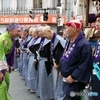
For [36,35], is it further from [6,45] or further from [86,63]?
[86,63]

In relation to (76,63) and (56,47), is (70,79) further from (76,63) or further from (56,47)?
(56,47)

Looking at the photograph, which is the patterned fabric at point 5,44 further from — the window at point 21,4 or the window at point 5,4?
the window at point 5,4

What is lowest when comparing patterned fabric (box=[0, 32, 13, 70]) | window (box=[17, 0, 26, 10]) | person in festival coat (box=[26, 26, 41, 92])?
person in festival coat (box=[26, 26, 41, 92])

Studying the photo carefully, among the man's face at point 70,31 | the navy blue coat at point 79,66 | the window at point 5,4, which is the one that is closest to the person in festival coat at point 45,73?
the man's face at point 70,31

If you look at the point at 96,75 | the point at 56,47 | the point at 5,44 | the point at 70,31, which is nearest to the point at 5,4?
the point at 56,47

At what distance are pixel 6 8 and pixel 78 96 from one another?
29835mm

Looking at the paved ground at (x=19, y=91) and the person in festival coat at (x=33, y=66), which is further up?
the person in festival coat at (x=33, y=66)

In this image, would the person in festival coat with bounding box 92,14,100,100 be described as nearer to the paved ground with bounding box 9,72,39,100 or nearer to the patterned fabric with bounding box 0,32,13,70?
the patterned fabric with bounding box 0,32,13,70

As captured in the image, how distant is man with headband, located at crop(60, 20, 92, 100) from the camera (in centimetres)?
494

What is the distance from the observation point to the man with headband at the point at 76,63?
494cm

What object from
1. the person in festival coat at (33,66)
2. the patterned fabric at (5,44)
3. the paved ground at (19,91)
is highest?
the patterned fabric at (5,44)

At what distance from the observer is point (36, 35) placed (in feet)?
29.5

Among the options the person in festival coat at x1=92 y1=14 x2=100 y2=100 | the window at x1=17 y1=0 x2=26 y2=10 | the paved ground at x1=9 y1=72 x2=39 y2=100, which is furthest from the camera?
the window at x1=17 y1=0 x2=26 y2=10

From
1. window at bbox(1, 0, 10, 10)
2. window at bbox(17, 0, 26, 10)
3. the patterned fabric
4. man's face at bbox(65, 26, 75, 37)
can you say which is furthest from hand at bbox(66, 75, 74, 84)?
window at bbox(1, 0, 10, 10)
